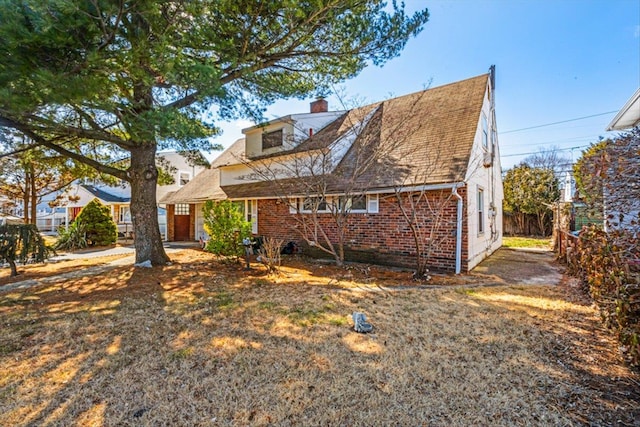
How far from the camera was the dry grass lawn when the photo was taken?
102 inches

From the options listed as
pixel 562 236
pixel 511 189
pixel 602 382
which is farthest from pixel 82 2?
pixel 511 189

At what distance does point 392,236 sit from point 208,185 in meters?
12.4

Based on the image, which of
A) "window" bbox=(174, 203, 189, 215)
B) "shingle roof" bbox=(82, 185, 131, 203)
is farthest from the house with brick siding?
"shingle roof" bbox=(82, 185, 131, 203)

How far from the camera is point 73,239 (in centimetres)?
1466

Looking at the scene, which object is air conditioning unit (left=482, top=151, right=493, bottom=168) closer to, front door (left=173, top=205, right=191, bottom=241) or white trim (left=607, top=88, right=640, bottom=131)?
white trim (left=607, top=88, right=640, bottom=131)

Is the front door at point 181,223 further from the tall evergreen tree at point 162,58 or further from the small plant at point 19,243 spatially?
the small plant at point 19,243

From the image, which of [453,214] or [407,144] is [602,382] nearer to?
[453,214]

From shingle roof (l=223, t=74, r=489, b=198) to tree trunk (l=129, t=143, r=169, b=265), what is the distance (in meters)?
3.78

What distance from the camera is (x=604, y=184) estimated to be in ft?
11.4

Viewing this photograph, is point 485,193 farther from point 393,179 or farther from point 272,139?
point 272,139

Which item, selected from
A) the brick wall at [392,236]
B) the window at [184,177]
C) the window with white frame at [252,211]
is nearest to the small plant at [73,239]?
the window with white frame at [252,211]

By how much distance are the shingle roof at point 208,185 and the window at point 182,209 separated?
0.65 meters

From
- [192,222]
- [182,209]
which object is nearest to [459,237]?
[192,222]

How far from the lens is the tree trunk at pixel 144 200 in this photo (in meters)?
A: 8.72
